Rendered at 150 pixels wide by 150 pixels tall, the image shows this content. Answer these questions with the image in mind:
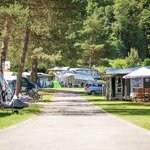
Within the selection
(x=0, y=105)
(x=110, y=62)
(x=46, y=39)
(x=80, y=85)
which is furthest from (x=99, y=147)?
(x=110, y=62)

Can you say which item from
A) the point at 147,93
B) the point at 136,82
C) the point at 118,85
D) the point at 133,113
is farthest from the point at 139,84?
the point at 133,113

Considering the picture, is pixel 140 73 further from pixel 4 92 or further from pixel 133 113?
pixel 133 113

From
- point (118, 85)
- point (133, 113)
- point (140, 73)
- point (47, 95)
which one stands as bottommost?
point (133, 113)

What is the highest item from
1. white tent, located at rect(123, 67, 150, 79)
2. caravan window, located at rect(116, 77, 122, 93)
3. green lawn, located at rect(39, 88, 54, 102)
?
white tent, located at rect(123, 67, 150, 79)

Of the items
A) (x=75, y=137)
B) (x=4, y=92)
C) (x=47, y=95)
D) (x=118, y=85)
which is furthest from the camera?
(x=47, y=95)

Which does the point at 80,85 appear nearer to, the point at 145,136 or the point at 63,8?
the point at 63,8

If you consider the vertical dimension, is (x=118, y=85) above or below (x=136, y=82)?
below

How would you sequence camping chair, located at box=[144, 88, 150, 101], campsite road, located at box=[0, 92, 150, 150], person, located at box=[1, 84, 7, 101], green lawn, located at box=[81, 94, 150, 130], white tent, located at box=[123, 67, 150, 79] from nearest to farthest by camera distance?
campsite road, located at box=[0, 92, 150, 150] < green lawn, located at box=[81, 94, 150, 130] < person, located at box=[1, 84, 7, 101] < white tent, located at box=[123, 67, 150, 79] < camping chair, located at box=[144, 88, 150, 101]

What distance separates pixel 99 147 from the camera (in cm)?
1125

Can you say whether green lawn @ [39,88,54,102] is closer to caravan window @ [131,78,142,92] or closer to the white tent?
the white tent

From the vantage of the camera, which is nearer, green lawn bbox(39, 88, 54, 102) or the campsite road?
the campsite road

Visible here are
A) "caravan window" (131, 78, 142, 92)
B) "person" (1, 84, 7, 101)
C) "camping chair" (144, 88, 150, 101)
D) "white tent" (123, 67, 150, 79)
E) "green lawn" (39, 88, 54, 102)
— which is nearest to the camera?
"person" (1, 84, 7, 101)

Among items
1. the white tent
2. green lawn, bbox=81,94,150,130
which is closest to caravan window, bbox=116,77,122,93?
the white tent

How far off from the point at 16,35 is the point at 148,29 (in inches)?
3313
